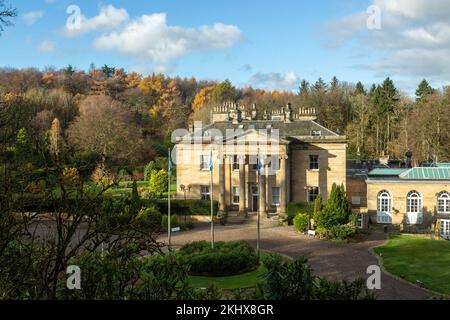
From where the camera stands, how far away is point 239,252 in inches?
1019

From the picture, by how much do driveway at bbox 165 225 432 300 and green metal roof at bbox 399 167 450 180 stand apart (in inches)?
239

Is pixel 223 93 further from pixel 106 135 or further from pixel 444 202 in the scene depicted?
pixel 444 202

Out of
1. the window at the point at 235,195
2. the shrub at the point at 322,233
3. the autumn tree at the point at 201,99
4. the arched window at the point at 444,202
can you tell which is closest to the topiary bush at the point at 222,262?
the shrub at the point at 322,233

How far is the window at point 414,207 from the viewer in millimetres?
38750

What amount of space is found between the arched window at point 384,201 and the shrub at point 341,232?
23.7 feet

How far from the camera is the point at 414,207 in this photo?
3906 centimetres

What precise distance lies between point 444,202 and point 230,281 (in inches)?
922

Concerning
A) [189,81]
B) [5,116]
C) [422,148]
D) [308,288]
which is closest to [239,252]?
[5,116]

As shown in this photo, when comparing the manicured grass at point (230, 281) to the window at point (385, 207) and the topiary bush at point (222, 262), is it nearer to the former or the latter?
the topiary bush at point (222, 262)

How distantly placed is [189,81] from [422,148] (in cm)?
7222

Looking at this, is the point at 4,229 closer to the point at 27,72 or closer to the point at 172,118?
the point at 172,118

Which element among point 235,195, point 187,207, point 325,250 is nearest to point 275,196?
point 235,195

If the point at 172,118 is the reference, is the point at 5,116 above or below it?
below
